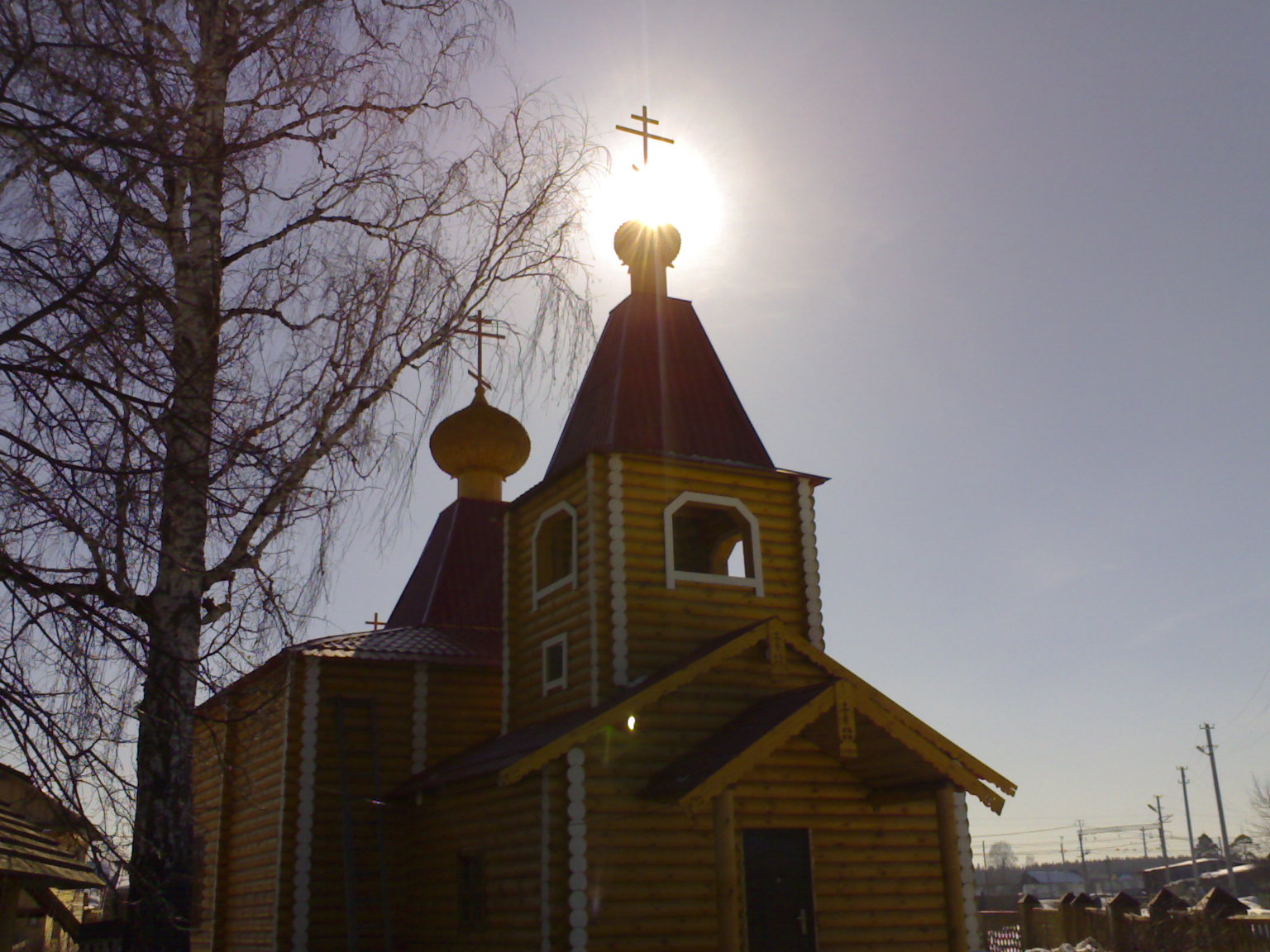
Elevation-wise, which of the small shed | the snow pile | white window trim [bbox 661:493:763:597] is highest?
white window trim [bbox 661:493:763:597]

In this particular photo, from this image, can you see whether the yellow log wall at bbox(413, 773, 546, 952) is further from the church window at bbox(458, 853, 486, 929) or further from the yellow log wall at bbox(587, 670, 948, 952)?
the yellow log wall at bbox(587, 670, 948, 952)

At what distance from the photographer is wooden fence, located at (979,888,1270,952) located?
17203 mm

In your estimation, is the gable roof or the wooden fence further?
the wooden fence

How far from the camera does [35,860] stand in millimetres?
7125

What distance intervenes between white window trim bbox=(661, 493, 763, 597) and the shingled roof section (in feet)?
1.77

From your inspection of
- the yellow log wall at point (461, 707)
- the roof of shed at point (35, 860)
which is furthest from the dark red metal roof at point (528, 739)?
the roof of shed at point (35, 860)

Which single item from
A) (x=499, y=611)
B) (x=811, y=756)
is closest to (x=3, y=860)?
(x=811, y=756)

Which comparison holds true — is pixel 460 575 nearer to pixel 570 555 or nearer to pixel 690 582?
pixel 570 555

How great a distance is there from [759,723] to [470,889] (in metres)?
4.29

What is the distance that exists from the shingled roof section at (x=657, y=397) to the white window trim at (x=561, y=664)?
217 cm

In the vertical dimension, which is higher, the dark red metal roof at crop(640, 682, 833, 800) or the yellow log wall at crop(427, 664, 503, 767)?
the yellow log wall at crop(427, 664, 503, 767)

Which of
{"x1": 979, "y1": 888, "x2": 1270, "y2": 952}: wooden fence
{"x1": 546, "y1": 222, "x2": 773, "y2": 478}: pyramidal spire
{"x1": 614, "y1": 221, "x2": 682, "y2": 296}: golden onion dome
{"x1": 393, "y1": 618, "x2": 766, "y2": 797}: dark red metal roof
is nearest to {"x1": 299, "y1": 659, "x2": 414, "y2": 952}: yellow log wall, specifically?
{"x1": 393, "y1": 618, "x2": 766, "y2": 797}: dark red metal roof

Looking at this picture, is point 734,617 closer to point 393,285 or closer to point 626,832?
point 626,832

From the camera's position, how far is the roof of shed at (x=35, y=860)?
6.77 m
